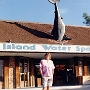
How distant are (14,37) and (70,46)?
13.8 ft

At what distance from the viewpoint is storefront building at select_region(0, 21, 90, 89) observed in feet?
54.4

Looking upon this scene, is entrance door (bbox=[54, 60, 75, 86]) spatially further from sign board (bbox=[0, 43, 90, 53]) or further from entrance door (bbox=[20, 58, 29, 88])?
sign board (bbox=[0, 43, 90, 53])

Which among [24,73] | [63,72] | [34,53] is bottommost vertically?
[63,72]

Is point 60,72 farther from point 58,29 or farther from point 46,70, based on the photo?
point 46,70

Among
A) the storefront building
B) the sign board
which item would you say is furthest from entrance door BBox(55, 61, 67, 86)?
A: the sign board

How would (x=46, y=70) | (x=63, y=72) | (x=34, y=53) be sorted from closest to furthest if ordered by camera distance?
1. (x=46, y=70)
2. (x=34, y=53)
3. (x=63, y=72)

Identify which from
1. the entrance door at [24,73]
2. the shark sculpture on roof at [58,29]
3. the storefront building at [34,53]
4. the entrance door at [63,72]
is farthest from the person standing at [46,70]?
the entrance door at [63,72]

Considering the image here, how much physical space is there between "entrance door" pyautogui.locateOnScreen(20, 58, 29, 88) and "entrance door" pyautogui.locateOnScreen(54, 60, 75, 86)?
3.98m

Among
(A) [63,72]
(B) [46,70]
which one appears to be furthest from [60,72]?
(B) [46,70]

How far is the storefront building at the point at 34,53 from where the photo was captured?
16.6 m

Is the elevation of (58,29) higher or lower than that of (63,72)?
higher

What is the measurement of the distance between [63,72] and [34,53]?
7.28 meters

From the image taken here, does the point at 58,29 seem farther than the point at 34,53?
Yes

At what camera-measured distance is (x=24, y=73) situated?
19047 millimetres
